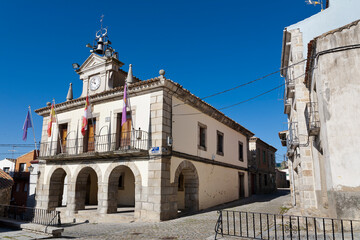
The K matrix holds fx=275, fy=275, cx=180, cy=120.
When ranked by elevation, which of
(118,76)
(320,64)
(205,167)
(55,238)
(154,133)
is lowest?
(55,238)

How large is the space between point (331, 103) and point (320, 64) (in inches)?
47.4

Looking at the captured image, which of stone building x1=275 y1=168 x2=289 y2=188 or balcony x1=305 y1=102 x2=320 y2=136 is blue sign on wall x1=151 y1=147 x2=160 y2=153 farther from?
stone building x1=275 y1=168 x2=289 y2=188

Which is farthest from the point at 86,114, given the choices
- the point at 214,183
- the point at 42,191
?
the point at 214,183

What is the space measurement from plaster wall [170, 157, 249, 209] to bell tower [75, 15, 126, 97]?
6139 millimetres

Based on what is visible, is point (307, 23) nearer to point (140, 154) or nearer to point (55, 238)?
point (140, 154)

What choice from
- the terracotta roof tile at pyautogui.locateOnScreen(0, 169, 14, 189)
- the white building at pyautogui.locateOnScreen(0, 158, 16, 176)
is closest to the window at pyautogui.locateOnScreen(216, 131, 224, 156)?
the terracotta roof tile at pyautogui.locateOnScreen(0, 169, 14, 189)

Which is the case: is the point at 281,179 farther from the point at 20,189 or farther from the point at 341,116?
the point at 341,116

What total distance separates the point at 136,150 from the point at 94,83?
6262 millimetres

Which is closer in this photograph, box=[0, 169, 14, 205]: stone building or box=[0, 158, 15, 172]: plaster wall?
box=[0, 169, 14, 205]: stone building

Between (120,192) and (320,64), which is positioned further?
(120,192)

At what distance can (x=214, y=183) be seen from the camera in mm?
16031

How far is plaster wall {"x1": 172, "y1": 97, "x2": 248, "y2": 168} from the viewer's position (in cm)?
1301

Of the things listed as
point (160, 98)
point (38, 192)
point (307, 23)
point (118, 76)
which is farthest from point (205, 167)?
point (38, 192)

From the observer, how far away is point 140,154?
39.1 ft
